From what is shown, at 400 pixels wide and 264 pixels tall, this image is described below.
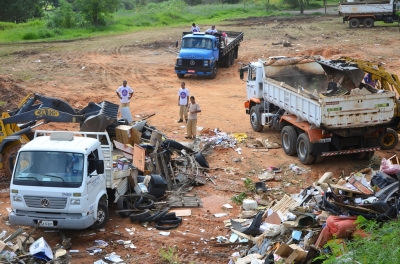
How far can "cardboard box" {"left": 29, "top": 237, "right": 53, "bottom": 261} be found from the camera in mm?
10656

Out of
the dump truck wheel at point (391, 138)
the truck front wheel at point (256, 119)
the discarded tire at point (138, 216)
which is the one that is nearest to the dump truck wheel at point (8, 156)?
the discarded tire at point (138, 216)

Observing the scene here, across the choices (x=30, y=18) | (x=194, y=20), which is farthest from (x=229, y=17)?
(x=30, y=18)

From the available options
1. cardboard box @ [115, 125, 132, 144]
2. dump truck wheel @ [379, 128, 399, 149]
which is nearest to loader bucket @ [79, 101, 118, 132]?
cardboard box @ [115, 125, 132, 144]

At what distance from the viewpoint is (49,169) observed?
38.4 feet

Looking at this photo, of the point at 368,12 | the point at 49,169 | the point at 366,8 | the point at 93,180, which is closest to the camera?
the point at 49,169

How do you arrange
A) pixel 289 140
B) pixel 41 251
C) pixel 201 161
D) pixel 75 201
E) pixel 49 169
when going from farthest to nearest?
pixel 289 140, pixel 201 161, pixel 49 169, pixel 75 201, pixel 41 251

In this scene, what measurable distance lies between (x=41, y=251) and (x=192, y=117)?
914cm

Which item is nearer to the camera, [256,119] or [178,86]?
[256,119]

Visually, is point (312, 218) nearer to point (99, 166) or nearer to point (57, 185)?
point (99, 166)

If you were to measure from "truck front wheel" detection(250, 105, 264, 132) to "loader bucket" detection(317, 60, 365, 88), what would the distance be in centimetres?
273

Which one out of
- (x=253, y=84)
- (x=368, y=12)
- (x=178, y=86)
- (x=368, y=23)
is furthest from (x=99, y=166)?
(x=368, y=23)

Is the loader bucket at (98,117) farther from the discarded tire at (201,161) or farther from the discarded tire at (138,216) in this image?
the discarded tire at (138,216)

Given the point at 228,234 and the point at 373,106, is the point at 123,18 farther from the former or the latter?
the point at 228,234

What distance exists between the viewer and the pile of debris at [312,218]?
10.1 metres
